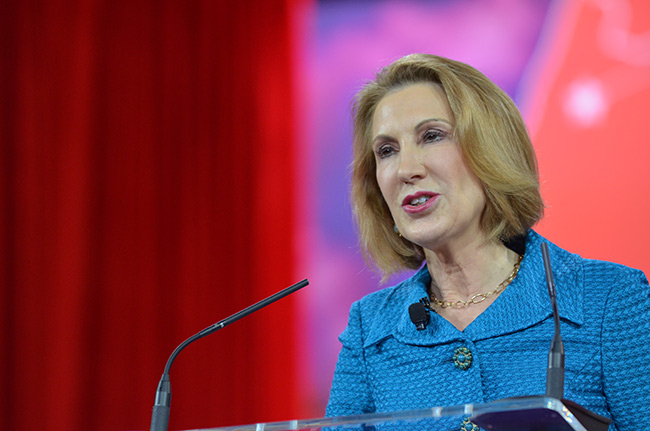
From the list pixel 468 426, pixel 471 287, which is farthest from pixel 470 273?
pixel 468 426

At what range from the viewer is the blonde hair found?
1.62 m

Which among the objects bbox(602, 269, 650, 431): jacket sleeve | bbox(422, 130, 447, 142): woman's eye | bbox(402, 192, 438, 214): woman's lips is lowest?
bbox(602, 269, 650, 431): jacket sleeve

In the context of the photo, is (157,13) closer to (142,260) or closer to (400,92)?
(142,260)

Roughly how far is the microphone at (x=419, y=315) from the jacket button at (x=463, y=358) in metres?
0.11

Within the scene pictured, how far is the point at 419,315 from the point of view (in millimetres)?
1566

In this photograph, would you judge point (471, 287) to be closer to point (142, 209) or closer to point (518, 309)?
point (518, 309)

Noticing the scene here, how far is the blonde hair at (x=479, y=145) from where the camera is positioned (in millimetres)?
1620

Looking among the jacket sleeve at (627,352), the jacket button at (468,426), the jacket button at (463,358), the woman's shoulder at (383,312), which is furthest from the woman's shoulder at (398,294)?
the jacket button at (468,426)

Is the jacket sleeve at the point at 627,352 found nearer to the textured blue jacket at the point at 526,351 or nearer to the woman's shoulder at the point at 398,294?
the textured blue jacket at the point at 526,351

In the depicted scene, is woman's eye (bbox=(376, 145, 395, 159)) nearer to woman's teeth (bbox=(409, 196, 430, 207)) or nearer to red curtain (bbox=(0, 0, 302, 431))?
woman's teeth (bbox=(409, 196, 430, 207))

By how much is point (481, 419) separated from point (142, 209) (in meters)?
2.70

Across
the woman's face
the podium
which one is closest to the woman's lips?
the woman's face

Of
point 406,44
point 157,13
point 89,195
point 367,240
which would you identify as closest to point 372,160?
point 367,240

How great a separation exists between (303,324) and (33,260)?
122 centimetres
